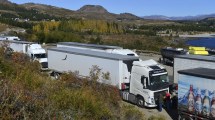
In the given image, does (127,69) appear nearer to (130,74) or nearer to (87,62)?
(130,74)

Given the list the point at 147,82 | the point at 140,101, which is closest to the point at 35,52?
the point at 140,101

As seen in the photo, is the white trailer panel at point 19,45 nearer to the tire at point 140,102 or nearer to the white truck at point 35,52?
the white truck at point 35,52

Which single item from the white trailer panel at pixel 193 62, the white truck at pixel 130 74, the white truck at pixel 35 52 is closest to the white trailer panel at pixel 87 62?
the white truck at pixel 130 74

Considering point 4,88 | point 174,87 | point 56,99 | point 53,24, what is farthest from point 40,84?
point 53,24

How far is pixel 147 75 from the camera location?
21.3 metres

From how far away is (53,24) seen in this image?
9944cm

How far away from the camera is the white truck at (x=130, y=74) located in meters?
21.5

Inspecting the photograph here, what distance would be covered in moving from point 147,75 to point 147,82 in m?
0.44

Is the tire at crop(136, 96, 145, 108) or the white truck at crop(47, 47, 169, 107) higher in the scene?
the white truck at crop(47, 47, 169, 107)

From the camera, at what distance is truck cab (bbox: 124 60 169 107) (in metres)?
21.4

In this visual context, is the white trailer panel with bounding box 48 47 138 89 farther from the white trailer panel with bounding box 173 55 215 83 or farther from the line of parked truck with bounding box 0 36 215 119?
the white trailer panel with bounding box 173 55 215 83

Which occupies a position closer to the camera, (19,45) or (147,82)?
(147,82)

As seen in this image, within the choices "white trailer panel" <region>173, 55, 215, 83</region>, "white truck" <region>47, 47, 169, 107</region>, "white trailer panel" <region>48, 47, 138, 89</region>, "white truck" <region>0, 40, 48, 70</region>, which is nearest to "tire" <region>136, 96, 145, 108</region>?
"white truck" <region>47, 47, 169, 107</region>

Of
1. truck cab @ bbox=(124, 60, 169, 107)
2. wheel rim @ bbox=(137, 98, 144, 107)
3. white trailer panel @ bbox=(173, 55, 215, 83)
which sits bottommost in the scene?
wheel rim @ bbox=(137, 98, 144, 107)
